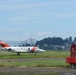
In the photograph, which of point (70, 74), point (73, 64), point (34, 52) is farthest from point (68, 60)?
point (34, 52)

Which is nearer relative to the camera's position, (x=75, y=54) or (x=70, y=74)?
(x=70, y=74)

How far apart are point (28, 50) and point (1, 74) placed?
267 ft

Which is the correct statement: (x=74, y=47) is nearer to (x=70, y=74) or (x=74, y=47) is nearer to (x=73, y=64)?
(x=73, y=64)

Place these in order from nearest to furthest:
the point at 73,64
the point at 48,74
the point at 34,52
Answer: the point at 48,74, the point at 73,64, the point at 34,52

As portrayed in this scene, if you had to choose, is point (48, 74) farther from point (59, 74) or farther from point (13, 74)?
point (13, 74)

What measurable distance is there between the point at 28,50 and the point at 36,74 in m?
81.4

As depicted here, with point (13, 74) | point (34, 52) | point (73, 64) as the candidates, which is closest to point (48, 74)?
point (13, 74)

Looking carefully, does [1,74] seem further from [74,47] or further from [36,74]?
[74,47]

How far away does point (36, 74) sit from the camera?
24156 millimetres

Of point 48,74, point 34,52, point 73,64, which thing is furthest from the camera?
point 34,52

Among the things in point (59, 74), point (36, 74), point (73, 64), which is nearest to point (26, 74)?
point (36, 74)

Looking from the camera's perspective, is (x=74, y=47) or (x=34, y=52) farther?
(x=34, y=52)

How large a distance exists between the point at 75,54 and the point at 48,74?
10.3 meters

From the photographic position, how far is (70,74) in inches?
969
